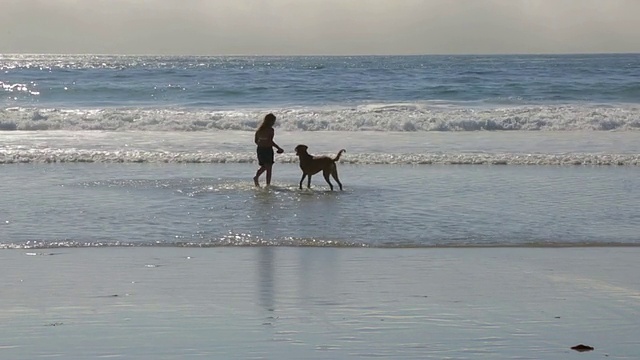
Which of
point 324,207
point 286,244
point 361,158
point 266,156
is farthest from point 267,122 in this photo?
point 286,244

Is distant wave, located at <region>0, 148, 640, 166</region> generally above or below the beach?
above

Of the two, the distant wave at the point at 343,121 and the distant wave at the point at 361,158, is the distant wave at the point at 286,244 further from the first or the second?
the distant wave at the point at 343,121

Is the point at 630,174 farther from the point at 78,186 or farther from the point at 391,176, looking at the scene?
the point at 78,186

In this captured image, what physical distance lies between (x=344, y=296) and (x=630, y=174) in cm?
1032

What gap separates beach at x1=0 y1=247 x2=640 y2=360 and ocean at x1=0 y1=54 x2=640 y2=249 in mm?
968

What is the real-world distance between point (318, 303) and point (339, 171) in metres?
10.2

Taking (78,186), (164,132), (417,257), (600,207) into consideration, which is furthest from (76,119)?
(417,257)

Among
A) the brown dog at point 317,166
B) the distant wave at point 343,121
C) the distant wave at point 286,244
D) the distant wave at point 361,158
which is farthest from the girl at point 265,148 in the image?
the distant wave at point 343,121

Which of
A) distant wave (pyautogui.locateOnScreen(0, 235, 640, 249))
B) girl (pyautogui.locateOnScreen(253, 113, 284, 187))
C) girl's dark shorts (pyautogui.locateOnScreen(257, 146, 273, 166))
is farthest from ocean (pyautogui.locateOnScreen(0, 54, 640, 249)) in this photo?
girl's dark shorts (pyautogui.locateOnScreen(257, 146, 273, 166))

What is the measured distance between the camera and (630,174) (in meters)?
16.9

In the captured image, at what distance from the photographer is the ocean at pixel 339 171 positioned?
11.2 m

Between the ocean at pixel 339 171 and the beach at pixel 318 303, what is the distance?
97 cm

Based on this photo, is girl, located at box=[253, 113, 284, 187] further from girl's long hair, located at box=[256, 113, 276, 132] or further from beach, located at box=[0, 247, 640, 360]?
beach, located at box=[0, 247, 640, 360]

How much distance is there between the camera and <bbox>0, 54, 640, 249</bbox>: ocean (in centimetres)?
1124
